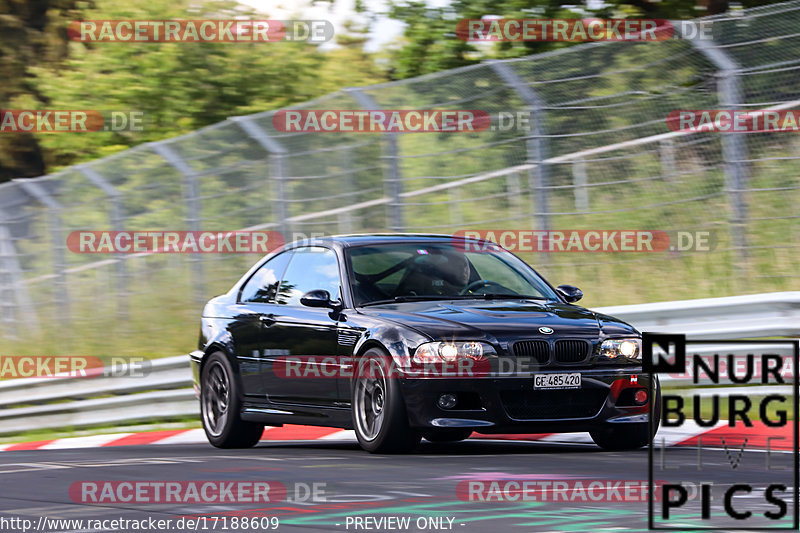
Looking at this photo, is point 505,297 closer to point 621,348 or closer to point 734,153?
point 621,348

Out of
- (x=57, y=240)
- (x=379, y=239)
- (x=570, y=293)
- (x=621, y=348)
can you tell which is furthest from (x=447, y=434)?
(x=57, y=240)

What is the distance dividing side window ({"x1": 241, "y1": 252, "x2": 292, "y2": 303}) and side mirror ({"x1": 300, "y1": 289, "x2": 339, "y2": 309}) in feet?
3.12

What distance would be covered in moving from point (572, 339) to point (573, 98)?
459cm

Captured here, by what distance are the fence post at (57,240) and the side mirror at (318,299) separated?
1021cm

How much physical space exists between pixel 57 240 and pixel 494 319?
12.1 metres

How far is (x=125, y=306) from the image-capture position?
19.0m

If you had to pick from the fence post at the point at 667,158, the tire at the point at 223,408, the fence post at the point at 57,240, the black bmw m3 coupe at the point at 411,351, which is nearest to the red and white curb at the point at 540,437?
the black bmw m3 coupe at the point at 411,351

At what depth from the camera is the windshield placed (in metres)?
10.2

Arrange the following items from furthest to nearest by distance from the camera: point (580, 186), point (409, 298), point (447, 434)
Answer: point (580, 186), point (409, 298), point (447, 434)

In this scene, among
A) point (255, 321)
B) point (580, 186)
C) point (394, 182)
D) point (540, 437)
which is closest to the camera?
point (540, 437)

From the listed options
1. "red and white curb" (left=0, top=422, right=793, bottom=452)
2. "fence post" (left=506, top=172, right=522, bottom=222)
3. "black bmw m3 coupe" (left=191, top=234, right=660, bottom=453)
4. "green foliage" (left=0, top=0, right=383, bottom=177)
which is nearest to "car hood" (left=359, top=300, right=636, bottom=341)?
"black bmw m3 coupe" (left=191, top=234, right=660, bottom=453)

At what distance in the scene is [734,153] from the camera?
12.0m

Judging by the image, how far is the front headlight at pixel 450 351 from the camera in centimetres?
905

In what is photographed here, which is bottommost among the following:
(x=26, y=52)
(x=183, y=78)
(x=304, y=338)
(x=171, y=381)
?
(x=171, y=381)
